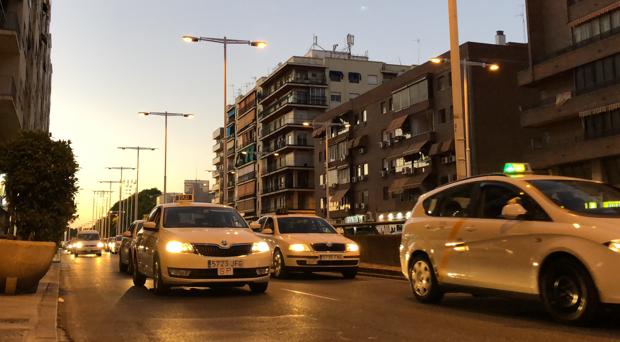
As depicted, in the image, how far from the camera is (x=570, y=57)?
41.2 meters

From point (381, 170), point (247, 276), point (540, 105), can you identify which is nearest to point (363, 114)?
point (381, 170)

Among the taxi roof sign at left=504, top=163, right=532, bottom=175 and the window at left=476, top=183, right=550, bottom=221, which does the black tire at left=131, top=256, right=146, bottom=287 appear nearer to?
the window at left=476, top=183, right=550, bottom=221

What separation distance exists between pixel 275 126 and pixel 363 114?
93.5ft

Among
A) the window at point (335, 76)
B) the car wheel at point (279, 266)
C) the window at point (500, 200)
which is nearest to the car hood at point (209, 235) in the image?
the car wheel at point (279, 266)

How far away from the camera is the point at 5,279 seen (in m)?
9.97

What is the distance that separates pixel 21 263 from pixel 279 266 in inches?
257

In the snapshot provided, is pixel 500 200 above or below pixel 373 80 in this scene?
below

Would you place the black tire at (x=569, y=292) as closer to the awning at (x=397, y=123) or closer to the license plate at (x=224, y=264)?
the license plate at (x=224, y=264)

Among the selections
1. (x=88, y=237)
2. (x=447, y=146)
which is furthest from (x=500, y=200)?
(x=447, y=146)

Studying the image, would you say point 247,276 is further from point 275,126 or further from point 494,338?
point 275,126

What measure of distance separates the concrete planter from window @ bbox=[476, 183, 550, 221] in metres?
6.74

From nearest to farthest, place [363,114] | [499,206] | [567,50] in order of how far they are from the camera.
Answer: [499,206] < [567,50] < [363,114]

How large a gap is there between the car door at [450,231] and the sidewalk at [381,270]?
6.38m

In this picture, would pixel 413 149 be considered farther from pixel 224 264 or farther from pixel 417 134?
pixel 224 264
